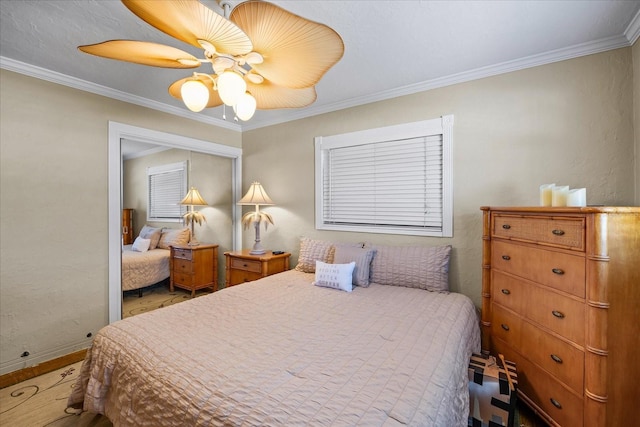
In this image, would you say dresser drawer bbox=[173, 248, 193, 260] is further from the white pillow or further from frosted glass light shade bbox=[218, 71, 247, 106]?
frosted glass light shade bbox=[218, 71, 247, 106]

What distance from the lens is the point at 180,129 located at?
3.20 meters

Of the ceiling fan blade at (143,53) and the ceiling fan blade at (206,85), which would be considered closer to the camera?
the ceiling fan blade at (143,53)

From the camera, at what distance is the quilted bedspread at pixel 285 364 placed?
0.95 m

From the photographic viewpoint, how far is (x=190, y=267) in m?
3.57

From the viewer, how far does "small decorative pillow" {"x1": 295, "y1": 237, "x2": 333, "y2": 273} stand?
2.81 m

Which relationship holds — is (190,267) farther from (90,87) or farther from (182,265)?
(90,87)

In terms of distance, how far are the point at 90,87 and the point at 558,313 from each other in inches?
153

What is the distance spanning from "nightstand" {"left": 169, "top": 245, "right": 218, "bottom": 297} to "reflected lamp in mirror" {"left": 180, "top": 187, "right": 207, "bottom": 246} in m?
0.12

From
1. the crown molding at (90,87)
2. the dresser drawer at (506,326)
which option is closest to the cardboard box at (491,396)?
the dresser drawer at (506,326)

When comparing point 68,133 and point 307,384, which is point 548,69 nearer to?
point 307,384

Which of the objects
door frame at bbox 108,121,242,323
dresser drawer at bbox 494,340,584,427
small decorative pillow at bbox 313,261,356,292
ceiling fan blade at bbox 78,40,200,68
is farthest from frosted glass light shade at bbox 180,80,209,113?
dresser drawer at bbox 494,340,584,427

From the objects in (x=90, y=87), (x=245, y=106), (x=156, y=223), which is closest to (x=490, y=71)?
(x=245, y=106)

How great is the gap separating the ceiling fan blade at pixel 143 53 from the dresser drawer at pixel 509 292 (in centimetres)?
226

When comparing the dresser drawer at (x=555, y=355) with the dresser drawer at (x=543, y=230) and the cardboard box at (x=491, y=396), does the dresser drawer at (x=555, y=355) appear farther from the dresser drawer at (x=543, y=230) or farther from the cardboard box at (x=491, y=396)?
the dresser drawer at (x=543, y=230)
